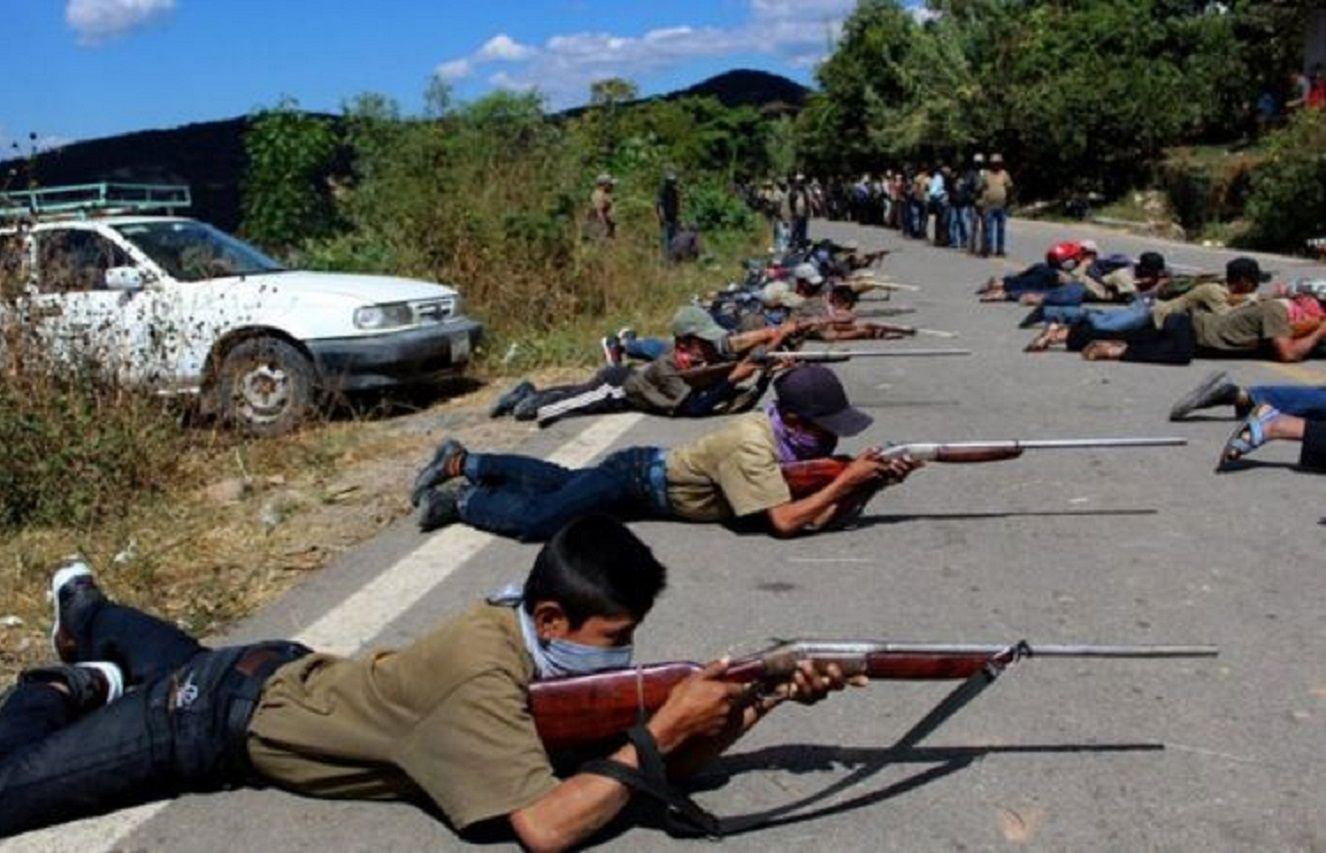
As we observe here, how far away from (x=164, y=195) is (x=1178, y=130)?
102 feet

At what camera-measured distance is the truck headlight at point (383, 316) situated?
32.2 feet

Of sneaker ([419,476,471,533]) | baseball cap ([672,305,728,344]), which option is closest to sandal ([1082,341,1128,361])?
baseball cap ([672,305,728,344])

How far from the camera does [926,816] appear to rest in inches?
139

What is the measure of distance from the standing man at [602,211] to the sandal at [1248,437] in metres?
9.82

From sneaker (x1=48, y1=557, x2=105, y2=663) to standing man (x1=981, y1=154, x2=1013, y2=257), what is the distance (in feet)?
70.4

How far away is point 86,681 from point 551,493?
271 centimetres

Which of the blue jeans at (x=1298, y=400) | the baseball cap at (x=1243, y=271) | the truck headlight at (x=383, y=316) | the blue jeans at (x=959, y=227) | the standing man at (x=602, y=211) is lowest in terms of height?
the blue jeans at (x=959, y=227)

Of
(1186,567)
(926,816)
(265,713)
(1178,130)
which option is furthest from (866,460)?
(1178,130)

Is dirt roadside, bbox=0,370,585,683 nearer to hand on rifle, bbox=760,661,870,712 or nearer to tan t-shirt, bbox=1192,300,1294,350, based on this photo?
hand on rifle, bbox=760,661,870,712

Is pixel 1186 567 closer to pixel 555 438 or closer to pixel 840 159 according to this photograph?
pixel 555 438

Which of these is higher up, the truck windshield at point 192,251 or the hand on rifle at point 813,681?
the truck windshield at point 192,251

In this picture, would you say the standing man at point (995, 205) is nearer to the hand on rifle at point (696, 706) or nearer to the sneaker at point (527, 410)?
the sneaker at point (527, 410)

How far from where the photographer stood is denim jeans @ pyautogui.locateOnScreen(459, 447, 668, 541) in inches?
245

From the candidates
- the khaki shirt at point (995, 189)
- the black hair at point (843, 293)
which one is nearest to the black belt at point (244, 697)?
the black hair at point (843, 293)
